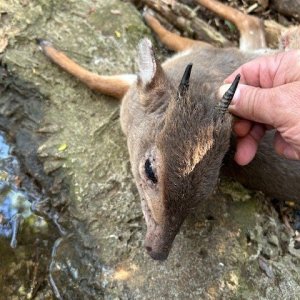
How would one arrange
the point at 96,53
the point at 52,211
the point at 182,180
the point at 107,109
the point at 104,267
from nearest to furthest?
1. the point at 182,180
2. the point at 104,267
3. the point at 52,211
4. the point at 107,109
5. the point at 96,53

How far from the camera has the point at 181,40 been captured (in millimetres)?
6113

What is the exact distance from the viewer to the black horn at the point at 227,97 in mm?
3664

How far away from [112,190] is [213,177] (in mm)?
1123

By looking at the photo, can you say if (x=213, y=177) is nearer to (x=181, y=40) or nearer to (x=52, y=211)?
(x=52, y=211)

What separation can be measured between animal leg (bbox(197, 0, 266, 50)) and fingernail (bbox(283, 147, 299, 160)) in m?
2.36

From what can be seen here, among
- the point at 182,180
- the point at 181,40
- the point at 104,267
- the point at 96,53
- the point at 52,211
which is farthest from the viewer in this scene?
the point at 181,40

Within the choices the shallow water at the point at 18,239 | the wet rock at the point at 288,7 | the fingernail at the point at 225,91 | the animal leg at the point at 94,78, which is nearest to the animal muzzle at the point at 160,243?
the shallow water at the point at 18,239

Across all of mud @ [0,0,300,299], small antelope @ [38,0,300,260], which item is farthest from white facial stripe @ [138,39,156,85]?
mud @ [0,0,300,299]

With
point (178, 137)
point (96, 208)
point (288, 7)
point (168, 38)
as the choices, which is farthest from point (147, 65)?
point (288, 7)

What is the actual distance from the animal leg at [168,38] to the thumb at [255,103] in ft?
7.46

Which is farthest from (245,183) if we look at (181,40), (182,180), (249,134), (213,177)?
(181,40)

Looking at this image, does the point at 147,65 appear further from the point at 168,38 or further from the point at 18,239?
the point at 168,38

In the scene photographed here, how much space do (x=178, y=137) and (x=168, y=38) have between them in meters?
2.70

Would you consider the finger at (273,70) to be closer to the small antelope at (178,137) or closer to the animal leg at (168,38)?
the small antelope at (178,137)
